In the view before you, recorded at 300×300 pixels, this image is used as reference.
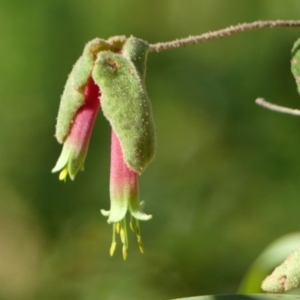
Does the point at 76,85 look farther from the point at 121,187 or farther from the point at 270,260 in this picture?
the point at 270,260

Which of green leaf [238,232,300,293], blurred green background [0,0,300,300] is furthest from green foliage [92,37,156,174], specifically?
blurred green background [0,0,300,300]

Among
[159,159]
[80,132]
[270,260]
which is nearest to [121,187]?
[80,132]

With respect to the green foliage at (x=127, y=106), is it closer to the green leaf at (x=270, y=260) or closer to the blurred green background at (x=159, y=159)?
the green leaf at (x=270, y=260)

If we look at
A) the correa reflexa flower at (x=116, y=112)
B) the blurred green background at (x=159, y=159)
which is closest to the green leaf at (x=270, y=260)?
the correa reflexa flower at (x=116, y=112)

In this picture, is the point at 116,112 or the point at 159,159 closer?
the point at 116,112

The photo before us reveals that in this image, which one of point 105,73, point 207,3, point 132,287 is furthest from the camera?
point 207,3

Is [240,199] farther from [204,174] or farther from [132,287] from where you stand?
[132,287]

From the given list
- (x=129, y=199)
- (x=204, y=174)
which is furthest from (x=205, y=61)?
(x=129, y=199)
